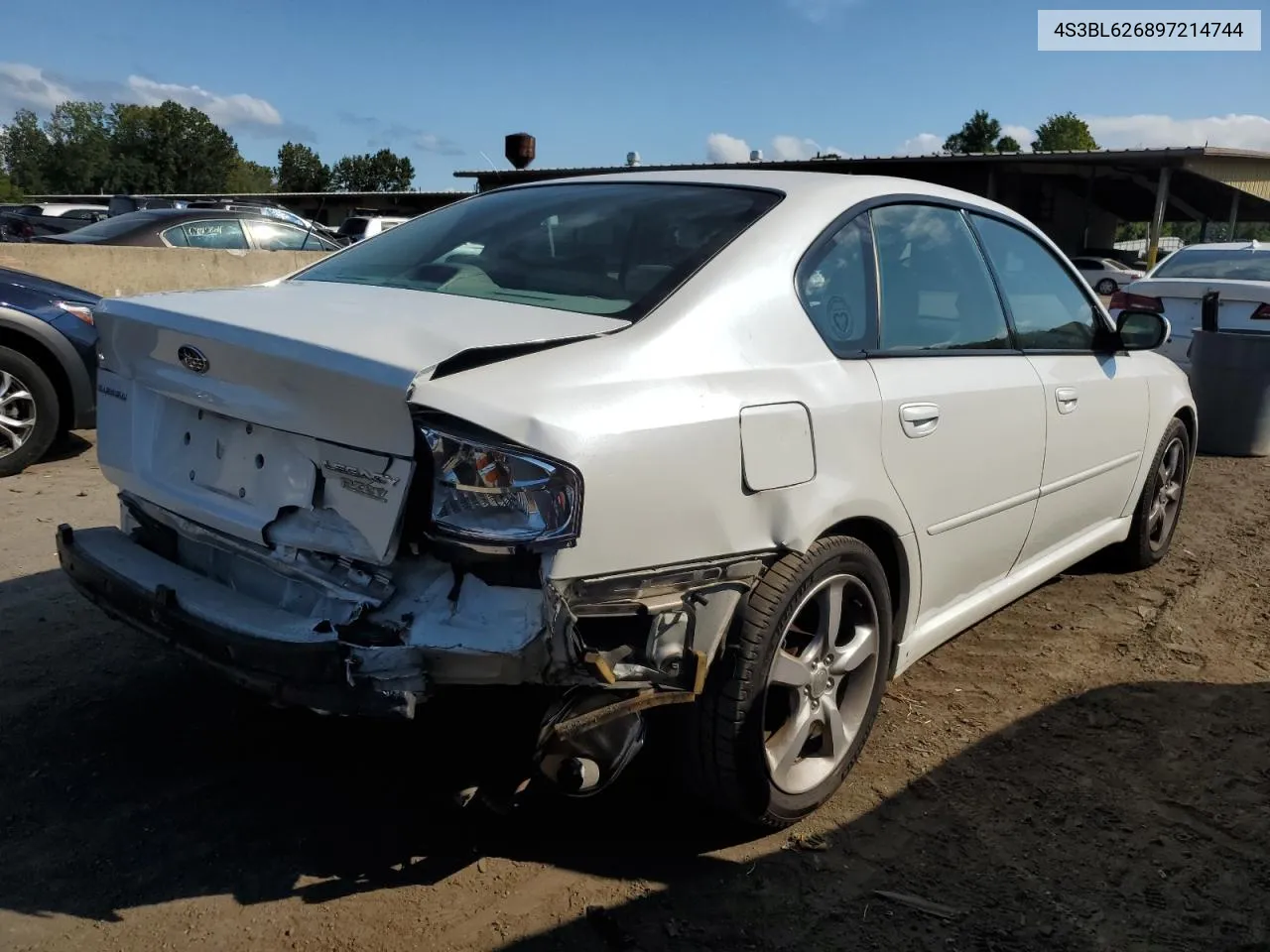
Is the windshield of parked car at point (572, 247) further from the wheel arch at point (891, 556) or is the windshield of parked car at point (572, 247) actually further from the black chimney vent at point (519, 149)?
the black chimney vent at point (519, 149)

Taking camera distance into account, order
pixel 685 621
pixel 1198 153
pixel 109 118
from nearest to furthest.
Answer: pixel 685 621
pixel 1198 153
pixel 109 118

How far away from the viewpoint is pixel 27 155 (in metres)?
105

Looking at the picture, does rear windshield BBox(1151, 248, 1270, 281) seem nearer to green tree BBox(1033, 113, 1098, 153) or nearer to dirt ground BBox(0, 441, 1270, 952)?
dirt ground BBox(0, 441, 1270, 952)

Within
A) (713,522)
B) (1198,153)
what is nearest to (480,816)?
(713,522)

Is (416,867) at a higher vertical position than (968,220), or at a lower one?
lower

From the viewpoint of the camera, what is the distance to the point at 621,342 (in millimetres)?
2275

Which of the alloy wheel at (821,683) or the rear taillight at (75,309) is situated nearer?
the alloy wheel at (821,683)

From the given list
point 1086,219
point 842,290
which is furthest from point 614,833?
point 1086,219

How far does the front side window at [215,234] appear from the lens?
33.4 ft

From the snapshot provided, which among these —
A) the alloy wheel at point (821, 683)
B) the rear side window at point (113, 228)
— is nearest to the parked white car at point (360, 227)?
the rear side window at point (113, 228)

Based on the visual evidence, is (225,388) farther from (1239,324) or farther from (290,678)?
(1239,324)

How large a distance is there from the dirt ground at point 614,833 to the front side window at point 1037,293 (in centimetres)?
127

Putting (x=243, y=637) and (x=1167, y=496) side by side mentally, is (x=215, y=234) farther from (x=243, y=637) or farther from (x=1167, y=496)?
(x=243, y=637)

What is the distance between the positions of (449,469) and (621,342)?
1.62 ft
